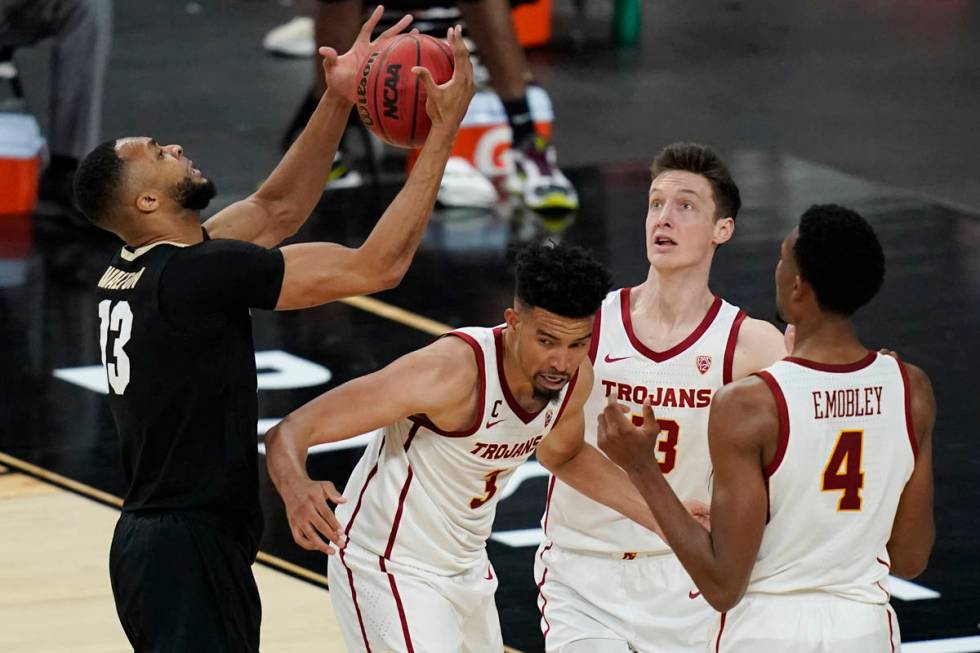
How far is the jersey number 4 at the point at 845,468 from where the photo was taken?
4188 mm

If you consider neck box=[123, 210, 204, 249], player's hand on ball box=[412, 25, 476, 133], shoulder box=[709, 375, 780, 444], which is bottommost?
shoulder box=[709, 375, 780, 444]

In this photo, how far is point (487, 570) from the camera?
5090 mm

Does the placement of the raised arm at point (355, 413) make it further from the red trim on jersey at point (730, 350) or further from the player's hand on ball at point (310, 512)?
the red trim on jersey at point (730, 350)

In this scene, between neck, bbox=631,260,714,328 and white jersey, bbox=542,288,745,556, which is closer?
white jersey, bbox=542,288,745,556

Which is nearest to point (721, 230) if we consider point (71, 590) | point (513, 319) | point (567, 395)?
point (567, 395)

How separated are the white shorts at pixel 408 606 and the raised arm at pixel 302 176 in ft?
3.01

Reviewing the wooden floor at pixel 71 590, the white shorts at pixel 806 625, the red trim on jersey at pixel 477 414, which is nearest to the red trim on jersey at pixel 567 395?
the red trim on jersey at pixel 477 414

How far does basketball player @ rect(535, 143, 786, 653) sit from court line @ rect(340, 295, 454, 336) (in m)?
3.32

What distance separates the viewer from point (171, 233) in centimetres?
471

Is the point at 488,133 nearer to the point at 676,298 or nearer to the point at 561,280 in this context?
the point at 676,298

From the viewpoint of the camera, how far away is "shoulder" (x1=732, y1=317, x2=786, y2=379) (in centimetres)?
534

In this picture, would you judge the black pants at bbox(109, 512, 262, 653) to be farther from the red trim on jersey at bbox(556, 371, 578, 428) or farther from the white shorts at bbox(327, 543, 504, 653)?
the red trim on jersey at bbox(556, 371, 578, 428)

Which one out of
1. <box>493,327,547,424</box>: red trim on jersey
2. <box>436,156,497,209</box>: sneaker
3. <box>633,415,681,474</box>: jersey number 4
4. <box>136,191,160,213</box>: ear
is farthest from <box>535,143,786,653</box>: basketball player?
<box>436,156,497,209</box>: sneaker

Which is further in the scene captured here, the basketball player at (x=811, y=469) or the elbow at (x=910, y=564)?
the elbow at (x=910, y=564)
